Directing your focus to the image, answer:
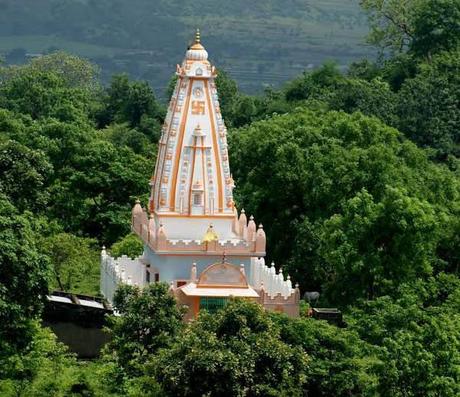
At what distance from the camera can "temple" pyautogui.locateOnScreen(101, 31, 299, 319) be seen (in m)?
58.2

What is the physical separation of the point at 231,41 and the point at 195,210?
126317 mm

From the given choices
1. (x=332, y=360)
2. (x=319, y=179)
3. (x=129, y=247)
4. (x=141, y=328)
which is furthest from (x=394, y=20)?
(x=332, y=360)

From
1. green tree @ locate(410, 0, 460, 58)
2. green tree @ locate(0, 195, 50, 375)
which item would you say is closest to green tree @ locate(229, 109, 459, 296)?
green tree @ locate(0, 195, 50, 375)

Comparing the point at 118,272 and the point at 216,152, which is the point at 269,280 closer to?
the point at 216,152

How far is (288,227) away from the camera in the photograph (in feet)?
221

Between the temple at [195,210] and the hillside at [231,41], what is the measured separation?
10528 cm

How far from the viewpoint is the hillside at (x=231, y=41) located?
178 metres

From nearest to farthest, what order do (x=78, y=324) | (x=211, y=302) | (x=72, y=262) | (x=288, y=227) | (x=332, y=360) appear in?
(x=332, y=360) < (x=211, y=302) < (x=78, y=324) < (x=72, y=262) < (x=288, y=227)

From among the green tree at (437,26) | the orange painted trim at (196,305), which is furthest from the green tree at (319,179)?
the green tree at (437,26)

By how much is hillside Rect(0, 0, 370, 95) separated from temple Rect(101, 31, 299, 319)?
10528 centimetres

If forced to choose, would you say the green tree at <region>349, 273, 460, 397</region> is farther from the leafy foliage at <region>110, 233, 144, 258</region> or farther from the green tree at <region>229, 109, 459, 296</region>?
the leafy foliage at <region>110, 233, 144, 258</region>

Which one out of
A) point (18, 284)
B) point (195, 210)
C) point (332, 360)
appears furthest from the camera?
point (195, 210)

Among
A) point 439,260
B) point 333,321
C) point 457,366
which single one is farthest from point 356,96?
point 457,366

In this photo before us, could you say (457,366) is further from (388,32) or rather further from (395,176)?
(388,32)
